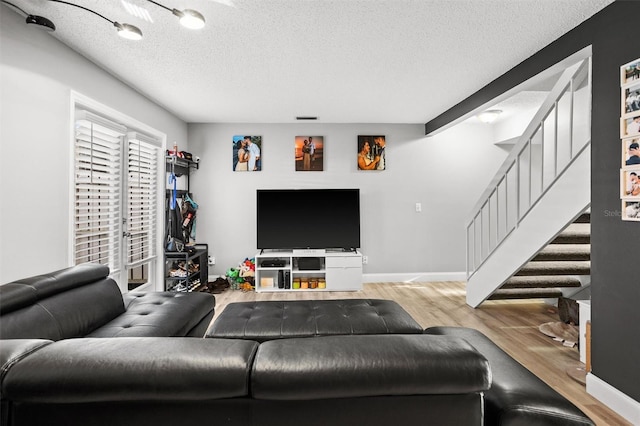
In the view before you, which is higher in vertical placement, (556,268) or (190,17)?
(190,17)

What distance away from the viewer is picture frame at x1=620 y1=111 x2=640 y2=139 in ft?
6.27

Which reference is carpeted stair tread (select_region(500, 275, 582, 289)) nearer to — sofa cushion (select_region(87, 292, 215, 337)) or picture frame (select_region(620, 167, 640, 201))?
picture frame (select_region(620, 167, 640, 201))

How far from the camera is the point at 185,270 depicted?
4305 mm

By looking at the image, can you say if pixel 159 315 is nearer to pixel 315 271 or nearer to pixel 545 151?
pixel 315 271

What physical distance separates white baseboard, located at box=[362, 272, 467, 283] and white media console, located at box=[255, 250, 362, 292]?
1.79 ft

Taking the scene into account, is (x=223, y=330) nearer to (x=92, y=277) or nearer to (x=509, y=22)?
(x=92, y=277)

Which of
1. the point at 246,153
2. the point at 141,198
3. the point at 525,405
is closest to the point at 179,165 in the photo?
the point at 141,198

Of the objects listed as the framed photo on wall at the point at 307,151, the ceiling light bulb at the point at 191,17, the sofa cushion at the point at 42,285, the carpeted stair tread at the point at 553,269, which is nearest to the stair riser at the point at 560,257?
the carpeted stair tread at the point at 553,269

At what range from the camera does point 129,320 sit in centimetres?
220

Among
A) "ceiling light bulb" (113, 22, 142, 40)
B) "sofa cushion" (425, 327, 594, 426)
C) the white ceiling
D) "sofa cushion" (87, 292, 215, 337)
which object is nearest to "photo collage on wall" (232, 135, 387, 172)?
the white ceiling

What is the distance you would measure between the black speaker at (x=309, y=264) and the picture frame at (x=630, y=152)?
11.6ft

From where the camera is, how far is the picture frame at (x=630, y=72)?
1.91 meters

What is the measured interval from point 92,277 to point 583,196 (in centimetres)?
359

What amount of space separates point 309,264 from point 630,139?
12.1 feet
